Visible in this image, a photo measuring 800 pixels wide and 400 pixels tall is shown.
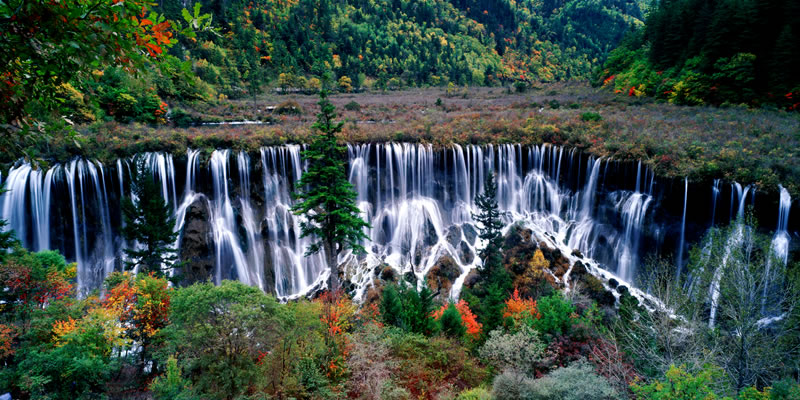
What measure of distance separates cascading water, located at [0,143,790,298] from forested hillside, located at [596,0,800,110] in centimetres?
1849

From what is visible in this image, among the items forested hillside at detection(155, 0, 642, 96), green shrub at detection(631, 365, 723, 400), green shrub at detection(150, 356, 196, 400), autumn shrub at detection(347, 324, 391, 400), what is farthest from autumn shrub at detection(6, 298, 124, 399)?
forested hillside at detection(155, 0, 642, 96)

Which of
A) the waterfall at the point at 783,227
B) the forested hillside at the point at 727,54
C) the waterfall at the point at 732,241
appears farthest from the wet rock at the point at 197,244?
the forested hillside at the point at 727,54

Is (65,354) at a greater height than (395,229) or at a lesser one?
lesser

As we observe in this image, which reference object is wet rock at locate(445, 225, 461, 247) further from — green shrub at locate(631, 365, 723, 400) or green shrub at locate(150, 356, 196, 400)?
green shrub at locate(150, 356, 196, 400)

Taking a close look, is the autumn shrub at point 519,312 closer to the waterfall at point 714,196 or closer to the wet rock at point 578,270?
the wet rock at point 578,270

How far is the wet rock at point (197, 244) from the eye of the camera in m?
24.8

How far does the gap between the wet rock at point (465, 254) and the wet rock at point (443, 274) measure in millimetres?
864

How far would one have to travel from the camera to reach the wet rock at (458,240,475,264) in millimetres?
28141

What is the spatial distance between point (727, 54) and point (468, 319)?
124 feet

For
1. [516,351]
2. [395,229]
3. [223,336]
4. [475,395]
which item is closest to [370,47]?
[395,229]

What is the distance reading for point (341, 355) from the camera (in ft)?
41.0

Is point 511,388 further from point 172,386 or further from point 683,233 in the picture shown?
point 683,233

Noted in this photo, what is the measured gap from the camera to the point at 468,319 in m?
20.7

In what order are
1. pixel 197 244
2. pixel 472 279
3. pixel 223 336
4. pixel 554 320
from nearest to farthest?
pixel 223 336
pixel 554 320
pixel 197 244
pixel 472 279
